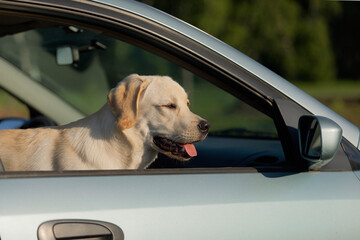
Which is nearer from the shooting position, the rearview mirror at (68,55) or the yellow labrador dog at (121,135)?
the yellow labrador dog at (121,135)

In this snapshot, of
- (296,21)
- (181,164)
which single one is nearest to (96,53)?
(181,164)

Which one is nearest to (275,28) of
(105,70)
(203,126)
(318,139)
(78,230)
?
(105,70)

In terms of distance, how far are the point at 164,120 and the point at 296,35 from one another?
28.5 m

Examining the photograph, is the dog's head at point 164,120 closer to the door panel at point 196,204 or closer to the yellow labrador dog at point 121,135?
the yellow labrador dog at point 121,135

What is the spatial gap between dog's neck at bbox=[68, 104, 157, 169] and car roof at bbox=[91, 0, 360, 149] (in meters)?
0.68

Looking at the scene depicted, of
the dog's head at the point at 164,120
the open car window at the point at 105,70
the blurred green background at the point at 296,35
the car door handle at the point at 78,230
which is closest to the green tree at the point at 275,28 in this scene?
the blurred green background at the point at 296,35

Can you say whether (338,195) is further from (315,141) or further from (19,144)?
(19,144)

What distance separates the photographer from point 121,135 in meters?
2.60

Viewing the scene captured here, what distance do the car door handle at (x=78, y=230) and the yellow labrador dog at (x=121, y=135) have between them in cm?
67

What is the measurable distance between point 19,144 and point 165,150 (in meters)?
0.71

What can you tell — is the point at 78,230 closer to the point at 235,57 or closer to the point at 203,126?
the point at 235,57

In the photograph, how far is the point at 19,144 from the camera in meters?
2.50

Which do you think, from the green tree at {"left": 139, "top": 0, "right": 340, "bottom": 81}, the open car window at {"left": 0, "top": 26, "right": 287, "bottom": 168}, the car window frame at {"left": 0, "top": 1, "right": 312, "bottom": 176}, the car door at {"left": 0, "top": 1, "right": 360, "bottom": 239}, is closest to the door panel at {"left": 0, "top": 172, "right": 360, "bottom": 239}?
the car door at {"left": 0, "top": 1, "right": 360, "bottom": 239}

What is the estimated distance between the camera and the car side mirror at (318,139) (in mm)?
1913
